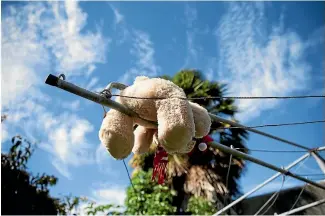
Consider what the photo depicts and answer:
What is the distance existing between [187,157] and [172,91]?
4357 mm

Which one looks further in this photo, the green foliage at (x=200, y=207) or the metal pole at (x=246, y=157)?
the green foliage at (x=200, y=207)

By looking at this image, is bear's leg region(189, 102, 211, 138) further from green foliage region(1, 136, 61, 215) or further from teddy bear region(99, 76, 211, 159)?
green foliage region(1, 136, 61, 215)

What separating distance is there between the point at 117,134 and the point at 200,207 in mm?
3787

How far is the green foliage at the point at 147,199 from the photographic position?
4352mm

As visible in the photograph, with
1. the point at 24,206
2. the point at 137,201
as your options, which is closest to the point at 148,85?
the point at 137,201

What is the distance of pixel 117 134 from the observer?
1.13 metres

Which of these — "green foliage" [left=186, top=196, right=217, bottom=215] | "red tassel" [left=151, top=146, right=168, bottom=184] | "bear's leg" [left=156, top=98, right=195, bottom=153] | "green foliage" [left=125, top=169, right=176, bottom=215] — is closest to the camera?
"bear's leg" [left=156, top=98, right=195, bottom=153]

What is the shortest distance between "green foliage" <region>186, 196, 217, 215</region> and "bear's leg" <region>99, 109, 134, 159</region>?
12.0 feet

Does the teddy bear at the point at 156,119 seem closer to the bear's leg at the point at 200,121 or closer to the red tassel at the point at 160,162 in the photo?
the bear's leg at the point at 200,121

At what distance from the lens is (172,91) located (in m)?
1.22

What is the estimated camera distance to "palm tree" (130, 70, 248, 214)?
202 inches

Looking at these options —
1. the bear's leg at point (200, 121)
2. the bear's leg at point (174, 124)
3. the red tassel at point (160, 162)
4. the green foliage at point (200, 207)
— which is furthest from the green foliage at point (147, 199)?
the bear's leg at point (174, 124)

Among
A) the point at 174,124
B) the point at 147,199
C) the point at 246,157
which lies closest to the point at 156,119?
the point at 174,124

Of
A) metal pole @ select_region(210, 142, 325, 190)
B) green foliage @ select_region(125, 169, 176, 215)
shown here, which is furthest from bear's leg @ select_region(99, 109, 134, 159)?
green foliage @ select_region(125, 169, 176, 215)
